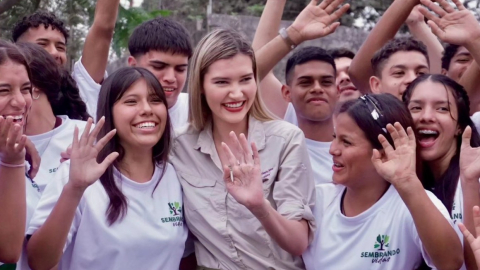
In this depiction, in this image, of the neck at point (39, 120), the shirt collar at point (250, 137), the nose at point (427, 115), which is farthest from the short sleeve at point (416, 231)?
the neck at point (39, 120)

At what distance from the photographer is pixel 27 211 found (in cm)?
328

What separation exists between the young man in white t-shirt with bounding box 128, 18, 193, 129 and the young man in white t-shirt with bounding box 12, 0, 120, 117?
22 cm

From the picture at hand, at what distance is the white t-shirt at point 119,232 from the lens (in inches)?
128

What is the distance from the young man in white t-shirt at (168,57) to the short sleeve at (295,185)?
1146 mm

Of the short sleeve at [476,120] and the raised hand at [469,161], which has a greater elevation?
the short sleeve at [476,120]

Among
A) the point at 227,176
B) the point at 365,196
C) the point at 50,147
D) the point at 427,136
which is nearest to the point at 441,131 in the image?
the point at 427,136

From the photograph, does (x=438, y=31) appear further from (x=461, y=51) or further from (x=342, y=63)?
(x=342, y=63)

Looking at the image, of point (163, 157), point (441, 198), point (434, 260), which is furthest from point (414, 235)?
point (163, 157)

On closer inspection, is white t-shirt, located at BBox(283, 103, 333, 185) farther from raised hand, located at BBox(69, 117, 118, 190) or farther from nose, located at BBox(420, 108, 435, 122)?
raised hand, located at BBox(69, 117, 118, 190)

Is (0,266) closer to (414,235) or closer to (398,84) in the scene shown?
(414,235)

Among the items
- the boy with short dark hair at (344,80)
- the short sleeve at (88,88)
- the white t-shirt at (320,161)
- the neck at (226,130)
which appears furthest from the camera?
the boy with short dark hair at (344,80)

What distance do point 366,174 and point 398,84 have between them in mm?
1299

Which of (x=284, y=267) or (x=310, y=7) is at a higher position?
(x=310, y=7)

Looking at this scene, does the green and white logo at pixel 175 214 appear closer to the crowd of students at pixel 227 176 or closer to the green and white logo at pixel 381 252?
the crowd of students at pixel 227 176
